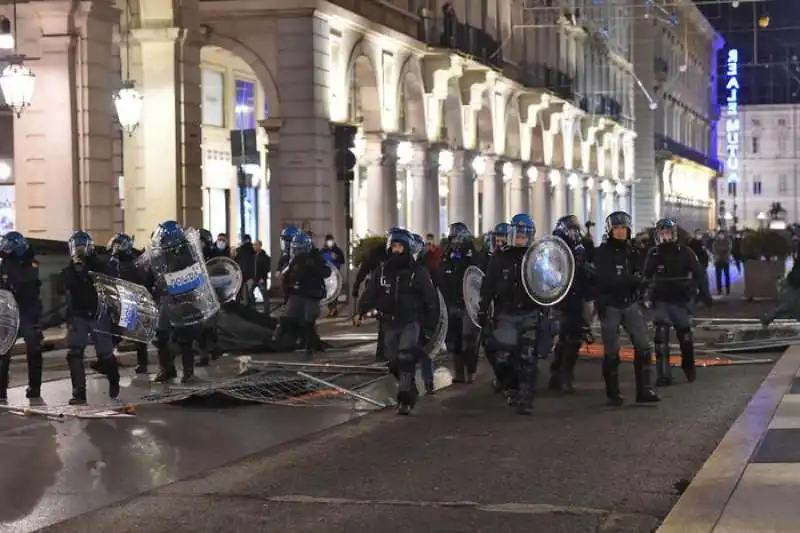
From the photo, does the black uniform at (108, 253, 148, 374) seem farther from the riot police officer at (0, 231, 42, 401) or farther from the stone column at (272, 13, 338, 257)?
the stone column at (272, 13, 338, 257)

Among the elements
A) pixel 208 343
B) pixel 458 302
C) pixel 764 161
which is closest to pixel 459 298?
pixel 458 302

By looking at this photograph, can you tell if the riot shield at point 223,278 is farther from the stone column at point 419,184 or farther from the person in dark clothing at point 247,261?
the stone column at point 419,184

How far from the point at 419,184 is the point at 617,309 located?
26.7 m

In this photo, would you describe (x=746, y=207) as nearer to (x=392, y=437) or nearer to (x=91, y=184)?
(x=91, y=184)

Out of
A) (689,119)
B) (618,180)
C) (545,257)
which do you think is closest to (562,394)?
(545,257)

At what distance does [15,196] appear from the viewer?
25.4 metres

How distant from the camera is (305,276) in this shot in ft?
59.6

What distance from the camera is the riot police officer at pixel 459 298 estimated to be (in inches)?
605

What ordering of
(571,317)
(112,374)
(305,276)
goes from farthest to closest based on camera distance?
1. (305,276)
2. (571,317)
3. (112,374)

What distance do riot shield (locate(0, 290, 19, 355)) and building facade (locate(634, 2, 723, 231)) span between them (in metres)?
52.2

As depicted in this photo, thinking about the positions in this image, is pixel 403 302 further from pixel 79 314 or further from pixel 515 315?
pixel 79 314

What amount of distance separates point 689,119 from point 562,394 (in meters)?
75.4

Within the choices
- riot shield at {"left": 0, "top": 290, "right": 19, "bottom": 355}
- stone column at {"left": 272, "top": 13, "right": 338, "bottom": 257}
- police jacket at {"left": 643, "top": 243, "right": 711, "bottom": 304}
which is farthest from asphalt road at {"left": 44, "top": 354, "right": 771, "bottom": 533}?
stone column at {"left": 272, "top": 13, "right": 338, "bottom": 257}

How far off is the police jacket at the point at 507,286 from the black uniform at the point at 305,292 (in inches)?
220
